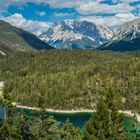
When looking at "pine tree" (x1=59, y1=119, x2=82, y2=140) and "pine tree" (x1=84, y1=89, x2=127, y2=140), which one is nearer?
"pine tree" (x1=84, y1=89, x2=127, y2=140)

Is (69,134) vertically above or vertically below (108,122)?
below

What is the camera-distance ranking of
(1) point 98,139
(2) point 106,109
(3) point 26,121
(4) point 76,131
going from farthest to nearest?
1. (4) point 76,131
2. (3) point 26,121
3. (2) point 106,109
4. (1) point 98,139

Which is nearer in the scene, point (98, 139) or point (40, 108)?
point (98, 139)

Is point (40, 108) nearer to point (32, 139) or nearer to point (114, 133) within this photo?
point (32, 139)

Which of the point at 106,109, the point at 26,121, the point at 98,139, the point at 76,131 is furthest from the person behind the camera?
the point at 76,131

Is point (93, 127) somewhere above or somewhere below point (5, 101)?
below

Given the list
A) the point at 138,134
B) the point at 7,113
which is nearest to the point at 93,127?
the point at 138,134

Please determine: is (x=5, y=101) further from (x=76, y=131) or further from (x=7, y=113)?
(x=76, y=131)

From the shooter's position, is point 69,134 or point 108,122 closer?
point 108,122

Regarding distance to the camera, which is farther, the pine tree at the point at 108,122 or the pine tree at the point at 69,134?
the pine tree at the point at 69,134
